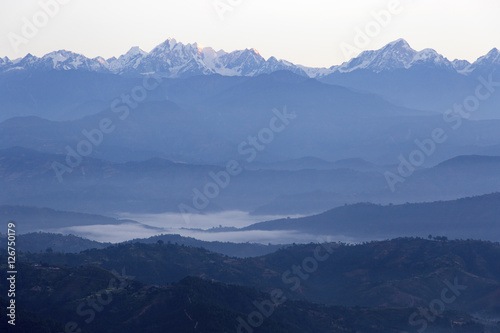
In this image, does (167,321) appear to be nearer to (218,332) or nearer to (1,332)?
(218,332)

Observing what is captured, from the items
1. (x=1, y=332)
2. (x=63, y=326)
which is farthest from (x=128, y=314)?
(x=1, y=332)

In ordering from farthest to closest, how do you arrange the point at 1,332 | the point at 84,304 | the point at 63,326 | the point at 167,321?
1. the point at 84,304
2. the point at 167,321
3. the point at 63,326
4. the point at 1,332

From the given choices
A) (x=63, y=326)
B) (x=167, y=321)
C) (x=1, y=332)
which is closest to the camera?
(x=1, y=332)

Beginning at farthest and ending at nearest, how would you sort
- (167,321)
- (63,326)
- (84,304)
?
(84,304) < (167,321) < (63,326)

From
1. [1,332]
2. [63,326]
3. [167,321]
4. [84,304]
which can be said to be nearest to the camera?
[1,332]

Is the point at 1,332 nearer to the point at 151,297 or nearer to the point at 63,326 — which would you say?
the point at 63,326

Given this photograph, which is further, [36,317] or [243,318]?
[243,318]

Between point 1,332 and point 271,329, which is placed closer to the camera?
point 1,332

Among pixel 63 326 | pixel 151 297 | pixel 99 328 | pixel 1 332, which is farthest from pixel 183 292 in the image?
pixel 1 332
